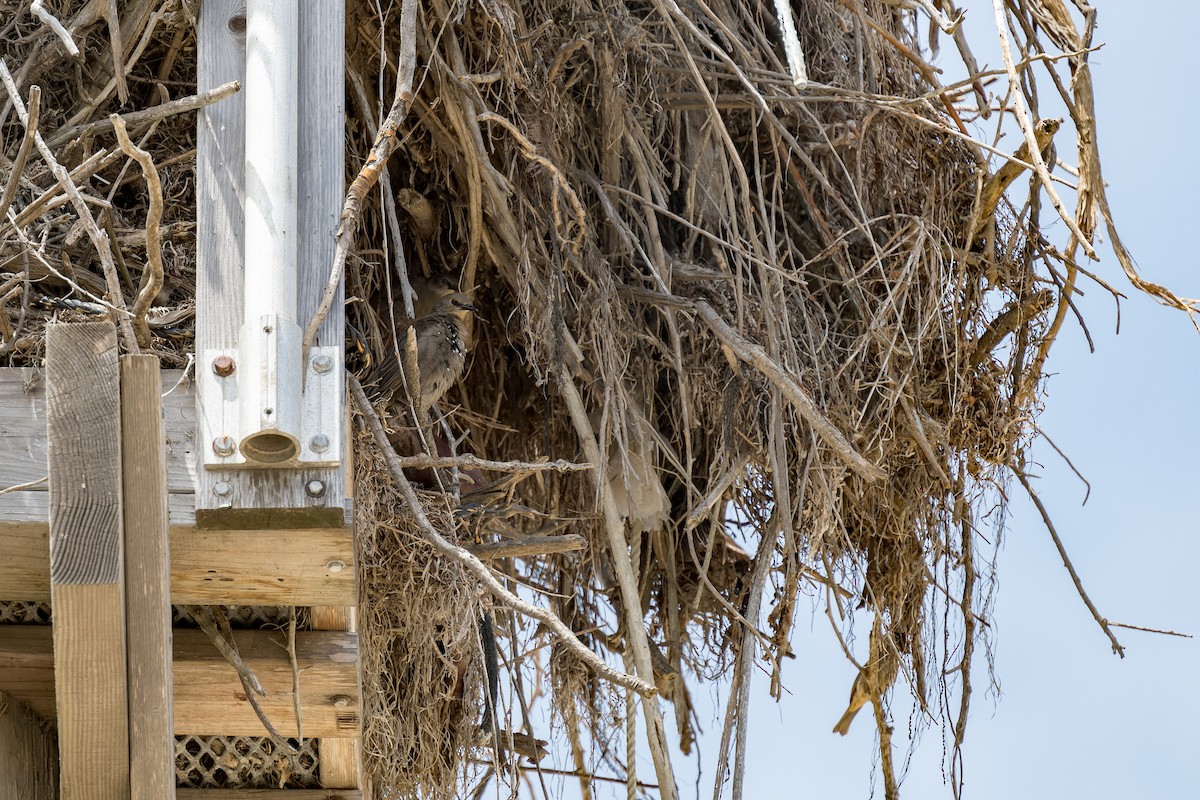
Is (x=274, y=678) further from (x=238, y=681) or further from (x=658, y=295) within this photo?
(x=658, y=295)

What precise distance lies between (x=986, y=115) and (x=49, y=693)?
2.63 meters

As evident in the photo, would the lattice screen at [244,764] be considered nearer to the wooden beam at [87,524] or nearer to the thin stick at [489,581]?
the thin stick at [489,581]

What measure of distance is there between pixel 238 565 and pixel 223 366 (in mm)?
335

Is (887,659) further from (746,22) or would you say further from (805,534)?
(746,22)

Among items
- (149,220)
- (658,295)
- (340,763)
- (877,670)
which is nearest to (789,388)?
(658,295)

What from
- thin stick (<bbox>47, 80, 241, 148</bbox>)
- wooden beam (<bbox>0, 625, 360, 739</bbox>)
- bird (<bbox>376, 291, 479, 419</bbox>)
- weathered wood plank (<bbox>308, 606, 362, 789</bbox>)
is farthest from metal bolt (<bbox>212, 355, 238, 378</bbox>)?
bird (<bbox>376, 291, 479, 419</bbox>)

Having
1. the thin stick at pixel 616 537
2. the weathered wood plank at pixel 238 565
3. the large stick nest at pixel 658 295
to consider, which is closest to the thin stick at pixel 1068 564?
the large stick nest at pixel 658 295

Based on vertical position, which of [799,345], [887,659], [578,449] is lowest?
[887,659]

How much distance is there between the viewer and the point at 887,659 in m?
3.96

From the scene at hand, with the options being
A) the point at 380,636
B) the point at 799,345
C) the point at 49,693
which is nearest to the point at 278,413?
the point at 49,693

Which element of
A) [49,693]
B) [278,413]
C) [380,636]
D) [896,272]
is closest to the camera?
[278,413]

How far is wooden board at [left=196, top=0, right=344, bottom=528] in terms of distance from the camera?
2119 millimetres

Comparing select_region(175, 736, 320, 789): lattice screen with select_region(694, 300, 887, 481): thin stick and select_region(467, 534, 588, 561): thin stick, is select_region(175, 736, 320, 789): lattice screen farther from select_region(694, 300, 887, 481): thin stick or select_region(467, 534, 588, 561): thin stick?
select_region(694, 300, 887, 481): thin stick

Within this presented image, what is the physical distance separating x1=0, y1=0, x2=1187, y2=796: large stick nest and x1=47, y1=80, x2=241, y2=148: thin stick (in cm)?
3
